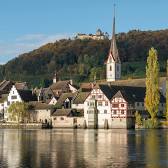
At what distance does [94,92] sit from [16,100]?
87.3 feet

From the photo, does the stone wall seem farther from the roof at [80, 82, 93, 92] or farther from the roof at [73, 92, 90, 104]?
the roof at [80, 82, 93, 92]

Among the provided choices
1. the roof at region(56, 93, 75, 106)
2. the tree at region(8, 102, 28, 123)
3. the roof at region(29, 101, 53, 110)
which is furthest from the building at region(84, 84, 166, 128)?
the tree at region(8, 102, 28, 123)

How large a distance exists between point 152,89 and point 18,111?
35812mm

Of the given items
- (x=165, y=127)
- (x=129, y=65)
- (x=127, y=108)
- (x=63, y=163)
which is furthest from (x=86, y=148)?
(x=129, y=65)

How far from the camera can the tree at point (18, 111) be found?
128000mm

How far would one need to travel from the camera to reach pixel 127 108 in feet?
371

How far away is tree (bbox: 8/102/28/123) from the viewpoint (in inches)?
5039

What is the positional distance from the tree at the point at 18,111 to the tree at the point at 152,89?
33.7m

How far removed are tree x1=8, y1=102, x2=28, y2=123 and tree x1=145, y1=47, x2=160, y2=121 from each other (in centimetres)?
3373

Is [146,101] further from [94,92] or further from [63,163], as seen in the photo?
[63,163]

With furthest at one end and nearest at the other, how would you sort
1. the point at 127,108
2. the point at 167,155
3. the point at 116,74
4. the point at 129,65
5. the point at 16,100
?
1. the point at 129,65
2. the point at 116,74
3. the point at 16,100
4. the point at 127,108
5. the point at 167,155

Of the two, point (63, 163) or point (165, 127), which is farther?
point (165, 127)

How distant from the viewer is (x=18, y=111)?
421 feet

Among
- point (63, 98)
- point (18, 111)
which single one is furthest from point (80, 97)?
point (18, 111)
